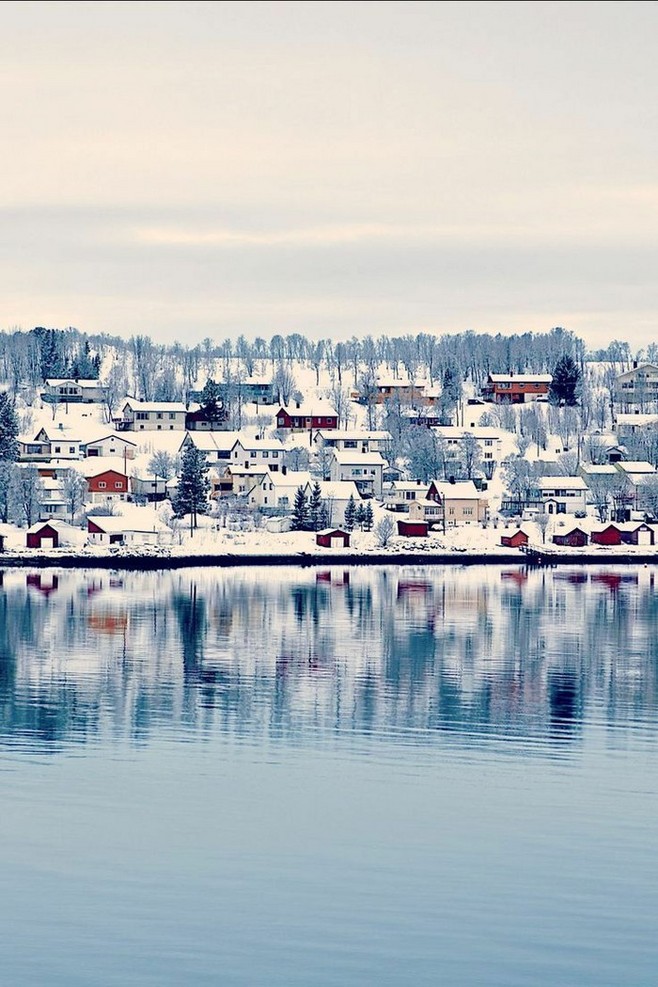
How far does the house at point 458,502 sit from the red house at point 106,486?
21.1 meters

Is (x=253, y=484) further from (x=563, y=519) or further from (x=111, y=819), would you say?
(x=111, y=819)

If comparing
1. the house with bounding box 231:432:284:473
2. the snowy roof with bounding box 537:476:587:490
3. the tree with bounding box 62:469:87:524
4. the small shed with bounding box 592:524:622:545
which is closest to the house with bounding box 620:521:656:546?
the small shed with bounding box 592:524:622:545

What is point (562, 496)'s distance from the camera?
10575cm

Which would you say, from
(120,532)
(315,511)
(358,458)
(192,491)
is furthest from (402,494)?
(120,532)

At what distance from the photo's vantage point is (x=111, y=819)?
2134cm

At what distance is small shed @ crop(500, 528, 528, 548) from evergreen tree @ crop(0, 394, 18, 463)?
3327 centimetres

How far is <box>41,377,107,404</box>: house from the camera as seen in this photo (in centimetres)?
13612

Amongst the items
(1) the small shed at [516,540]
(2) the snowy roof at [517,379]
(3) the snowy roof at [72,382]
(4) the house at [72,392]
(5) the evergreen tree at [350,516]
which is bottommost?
(1) the small shed at [516,540]

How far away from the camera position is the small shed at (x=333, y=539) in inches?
3551

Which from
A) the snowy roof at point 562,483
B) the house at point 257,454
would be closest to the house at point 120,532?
the house at point 257,454

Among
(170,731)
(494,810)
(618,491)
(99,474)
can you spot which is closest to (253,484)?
(99,474)

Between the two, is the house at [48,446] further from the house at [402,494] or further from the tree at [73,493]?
the house at [402,494]

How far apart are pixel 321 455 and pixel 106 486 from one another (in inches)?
780

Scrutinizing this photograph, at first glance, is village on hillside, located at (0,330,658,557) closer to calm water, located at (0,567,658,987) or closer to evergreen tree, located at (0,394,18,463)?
A: evergreen tree, located at (0,394,18,463)
